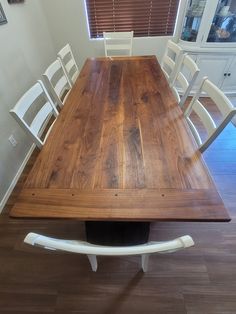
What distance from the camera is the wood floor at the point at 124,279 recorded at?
3.49 feet

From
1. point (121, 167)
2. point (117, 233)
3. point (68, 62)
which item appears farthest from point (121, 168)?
point (68, 62)

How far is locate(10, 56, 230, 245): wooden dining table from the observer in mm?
707

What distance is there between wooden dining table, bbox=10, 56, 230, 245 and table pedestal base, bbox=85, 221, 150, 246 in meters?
0.02

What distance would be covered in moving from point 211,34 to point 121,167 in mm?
2465

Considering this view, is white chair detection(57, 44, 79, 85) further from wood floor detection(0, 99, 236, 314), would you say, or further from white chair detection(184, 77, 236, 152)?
wood floor detection(0, 99, 236, 314)

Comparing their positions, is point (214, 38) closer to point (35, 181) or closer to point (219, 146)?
point (219, 146)

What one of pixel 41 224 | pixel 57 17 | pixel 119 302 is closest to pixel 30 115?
pixel 41 224

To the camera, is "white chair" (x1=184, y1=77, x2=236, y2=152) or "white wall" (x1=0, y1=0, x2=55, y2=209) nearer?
"white chair" (x1=184, y1=77, x2=236, y2=152)

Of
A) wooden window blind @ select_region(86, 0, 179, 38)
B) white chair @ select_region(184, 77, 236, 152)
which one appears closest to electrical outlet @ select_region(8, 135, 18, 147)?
white chair @ select_region(184, 77, 236, 152)

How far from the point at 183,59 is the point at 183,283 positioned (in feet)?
5.34

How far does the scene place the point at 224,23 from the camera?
2.27 meters

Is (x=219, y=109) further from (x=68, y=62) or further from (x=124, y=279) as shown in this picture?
(x=68, y=62)

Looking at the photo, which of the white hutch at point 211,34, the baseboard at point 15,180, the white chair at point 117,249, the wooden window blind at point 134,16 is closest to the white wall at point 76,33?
the wooden window blind at point 134,16

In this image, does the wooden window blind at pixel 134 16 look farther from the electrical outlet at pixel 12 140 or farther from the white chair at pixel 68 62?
the electrical outlet at pixel 12 140
